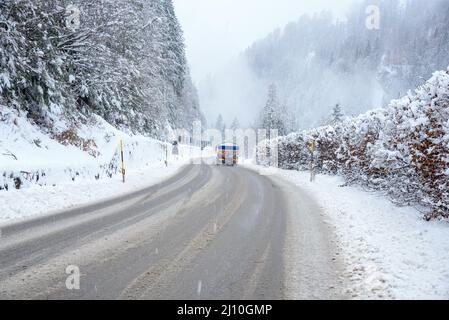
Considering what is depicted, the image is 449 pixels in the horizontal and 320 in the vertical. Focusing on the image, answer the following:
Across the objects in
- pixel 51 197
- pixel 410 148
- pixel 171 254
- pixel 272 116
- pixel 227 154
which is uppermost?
pixel 272 116

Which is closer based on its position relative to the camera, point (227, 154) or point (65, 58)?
point (65, 58)

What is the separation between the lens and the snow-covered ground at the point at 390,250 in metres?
3.51

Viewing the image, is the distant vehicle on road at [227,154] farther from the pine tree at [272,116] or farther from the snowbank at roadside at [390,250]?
the pine tree at [272,116]

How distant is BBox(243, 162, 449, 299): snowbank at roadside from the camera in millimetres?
3506

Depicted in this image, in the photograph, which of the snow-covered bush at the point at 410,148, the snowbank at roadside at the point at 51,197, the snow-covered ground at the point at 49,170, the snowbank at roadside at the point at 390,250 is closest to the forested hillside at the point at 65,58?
the snow-covered ground at the point at 49,170

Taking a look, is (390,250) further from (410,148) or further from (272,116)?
(272,116)

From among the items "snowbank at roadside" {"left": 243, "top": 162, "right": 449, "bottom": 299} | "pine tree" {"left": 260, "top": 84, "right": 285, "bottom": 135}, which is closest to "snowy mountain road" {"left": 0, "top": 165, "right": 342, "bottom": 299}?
"snowbank at roadside" {"left": 243, "top": 162, "right": 449, "bottom": 299}

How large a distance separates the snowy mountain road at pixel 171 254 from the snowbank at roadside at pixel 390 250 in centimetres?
33

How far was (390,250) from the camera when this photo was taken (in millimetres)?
4781

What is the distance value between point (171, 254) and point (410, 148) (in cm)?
568

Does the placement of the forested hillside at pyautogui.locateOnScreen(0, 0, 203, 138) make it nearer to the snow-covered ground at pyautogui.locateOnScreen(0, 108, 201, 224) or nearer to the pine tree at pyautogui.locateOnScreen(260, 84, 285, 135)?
the snow-covered ground at pyautogui.locateOnScreen(0, 108, 201, 224)

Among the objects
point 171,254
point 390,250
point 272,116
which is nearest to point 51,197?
point 171,254

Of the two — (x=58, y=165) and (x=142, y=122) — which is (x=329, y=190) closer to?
(x=58, y=165)
